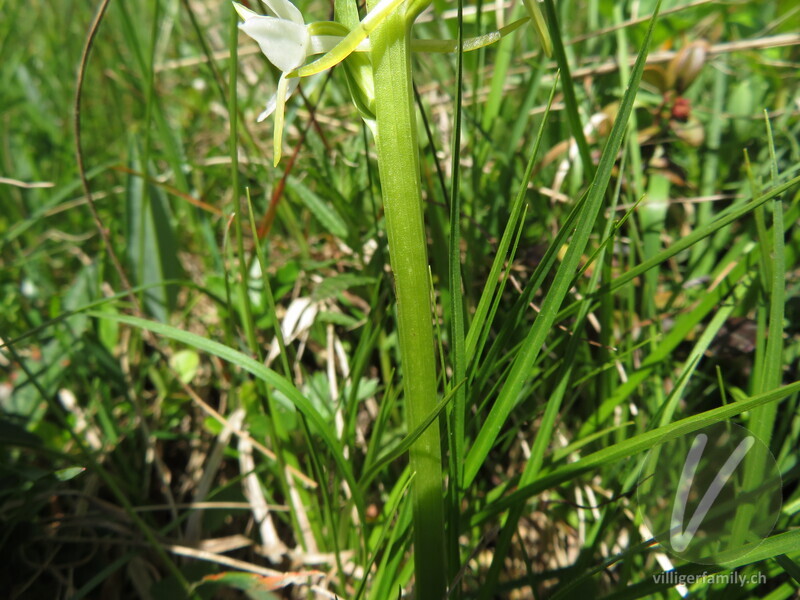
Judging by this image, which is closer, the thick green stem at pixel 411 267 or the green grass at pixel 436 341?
the thick green stem at pixel 411 267

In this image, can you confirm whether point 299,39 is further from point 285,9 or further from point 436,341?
point 436,341

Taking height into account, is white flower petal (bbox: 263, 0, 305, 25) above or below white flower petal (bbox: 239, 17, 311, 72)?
above

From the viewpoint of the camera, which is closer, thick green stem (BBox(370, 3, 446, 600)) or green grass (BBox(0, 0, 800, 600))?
thick green stem (BBox(370, 3, 446, 600))

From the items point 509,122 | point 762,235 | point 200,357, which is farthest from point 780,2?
point 200,357

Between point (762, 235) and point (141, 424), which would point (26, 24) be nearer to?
point (141, 424)

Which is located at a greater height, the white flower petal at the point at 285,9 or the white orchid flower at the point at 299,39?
the white flower petal at the point at 285,9

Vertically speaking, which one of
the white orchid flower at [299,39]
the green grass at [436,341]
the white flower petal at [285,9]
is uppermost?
the white flower petal at [285,9]
